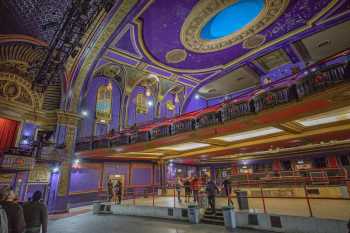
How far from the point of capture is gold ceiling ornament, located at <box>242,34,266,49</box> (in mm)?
13344

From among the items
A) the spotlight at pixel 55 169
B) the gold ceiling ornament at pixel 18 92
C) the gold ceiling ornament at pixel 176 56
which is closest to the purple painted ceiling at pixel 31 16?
the gold ceiling ornament at pixel 18 92

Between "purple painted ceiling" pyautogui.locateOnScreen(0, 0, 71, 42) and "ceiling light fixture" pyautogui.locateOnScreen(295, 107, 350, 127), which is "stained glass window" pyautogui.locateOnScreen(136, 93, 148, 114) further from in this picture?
"ceiling light fixture" pyautogui.locateOnScreen(295, 107, 350, 127)

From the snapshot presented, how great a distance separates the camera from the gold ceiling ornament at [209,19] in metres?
10.6

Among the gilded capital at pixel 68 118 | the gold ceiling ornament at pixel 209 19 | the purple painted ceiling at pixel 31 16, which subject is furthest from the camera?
the gilded capital at pixel 68 118

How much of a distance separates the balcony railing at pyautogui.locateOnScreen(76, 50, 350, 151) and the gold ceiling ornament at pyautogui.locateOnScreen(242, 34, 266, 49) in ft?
25.0

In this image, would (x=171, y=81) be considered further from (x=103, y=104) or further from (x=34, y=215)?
(x=34, y=215)

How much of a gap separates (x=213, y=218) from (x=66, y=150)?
11082 millimetres

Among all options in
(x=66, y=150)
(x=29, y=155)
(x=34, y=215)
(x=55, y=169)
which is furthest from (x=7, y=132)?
(x=34, y=215)

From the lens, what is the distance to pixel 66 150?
45.0 ft

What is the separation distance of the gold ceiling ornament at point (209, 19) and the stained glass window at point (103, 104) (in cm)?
809

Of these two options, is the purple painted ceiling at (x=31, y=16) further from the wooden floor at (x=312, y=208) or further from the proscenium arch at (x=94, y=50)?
the wooden floor at (x=312, y=208)

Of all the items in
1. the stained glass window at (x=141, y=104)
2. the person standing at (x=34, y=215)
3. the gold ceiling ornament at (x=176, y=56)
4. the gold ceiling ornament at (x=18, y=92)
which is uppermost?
the gold ceiling ornament at (x=176, y=56)

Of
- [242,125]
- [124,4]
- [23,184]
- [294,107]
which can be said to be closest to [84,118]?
[23,184]

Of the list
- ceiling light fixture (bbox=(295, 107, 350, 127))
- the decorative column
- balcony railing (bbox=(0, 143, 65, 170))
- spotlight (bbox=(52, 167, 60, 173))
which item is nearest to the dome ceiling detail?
ceiling light fixture (bbox=(295, 107, 350, 127))
